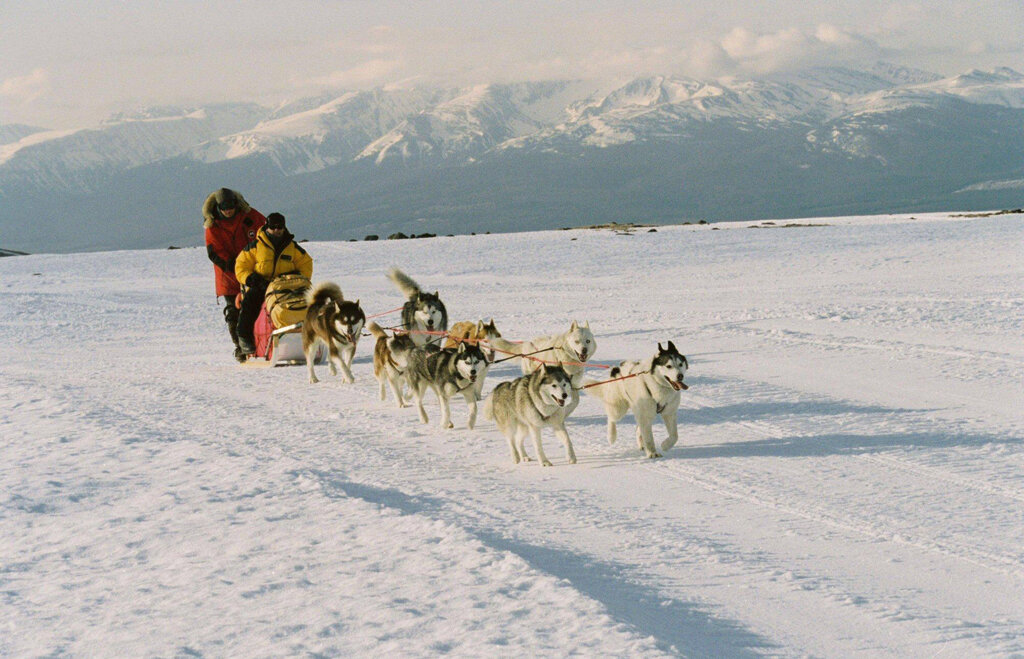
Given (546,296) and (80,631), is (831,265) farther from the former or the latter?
(80,631)

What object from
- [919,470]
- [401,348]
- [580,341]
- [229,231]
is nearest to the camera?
[919,470]

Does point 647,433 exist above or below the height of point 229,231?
below

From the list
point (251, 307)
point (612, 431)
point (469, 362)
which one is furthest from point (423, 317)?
point (612, 431)

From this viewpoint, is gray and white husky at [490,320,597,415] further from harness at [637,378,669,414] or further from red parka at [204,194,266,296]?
red parka at [204,194,266,296]

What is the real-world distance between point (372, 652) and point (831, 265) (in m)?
21.9

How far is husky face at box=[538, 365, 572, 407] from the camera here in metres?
6.62

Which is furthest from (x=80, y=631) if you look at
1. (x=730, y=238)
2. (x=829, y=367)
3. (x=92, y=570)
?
(x=730, y=238)

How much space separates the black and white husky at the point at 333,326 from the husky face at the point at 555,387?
3815 mm

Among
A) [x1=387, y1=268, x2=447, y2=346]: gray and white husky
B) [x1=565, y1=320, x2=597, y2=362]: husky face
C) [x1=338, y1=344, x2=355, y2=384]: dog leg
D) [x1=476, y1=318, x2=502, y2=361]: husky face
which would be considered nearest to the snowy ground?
[x1=338, y1=344, x2=355, y2=384]: dog leg

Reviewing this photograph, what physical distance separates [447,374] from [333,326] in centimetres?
273

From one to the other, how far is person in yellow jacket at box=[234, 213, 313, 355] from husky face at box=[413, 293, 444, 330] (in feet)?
7.54

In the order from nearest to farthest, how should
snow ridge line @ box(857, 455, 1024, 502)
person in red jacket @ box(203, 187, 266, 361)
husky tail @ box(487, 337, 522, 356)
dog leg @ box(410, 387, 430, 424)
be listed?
snow ridge line @ box(857, 455, 1024, 502)
dog leg @ box(410, 387, 430, 424)
husky tail @ box(487, 337, 522, 356)
person in red jacket @ box(203, 187, 266, 361)

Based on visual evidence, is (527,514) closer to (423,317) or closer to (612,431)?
(612,431)

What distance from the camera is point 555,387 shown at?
6629 millimetres
